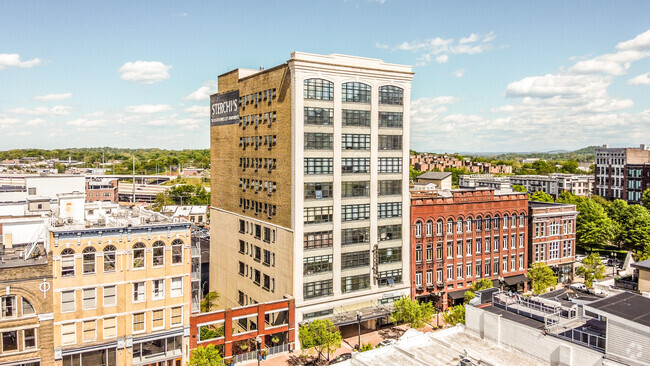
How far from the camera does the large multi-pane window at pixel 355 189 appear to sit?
180ft

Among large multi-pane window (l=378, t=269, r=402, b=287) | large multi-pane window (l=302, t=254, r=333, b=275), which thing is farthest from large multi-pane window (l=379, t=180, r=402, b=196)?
large multi-pane window (l=302, t=254, r=333, b=275)

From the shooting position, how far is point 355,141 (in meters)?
55.2

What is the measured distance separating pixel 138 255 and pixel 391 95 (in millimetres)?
34555

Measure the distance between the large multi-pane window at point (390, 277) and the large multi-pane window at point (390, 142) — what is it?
51.4 feet

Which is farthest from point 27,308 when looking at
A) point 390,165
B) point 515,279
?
point 515,279

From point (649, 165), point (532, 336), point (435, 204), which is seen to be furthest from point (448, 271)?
point (649, 165)

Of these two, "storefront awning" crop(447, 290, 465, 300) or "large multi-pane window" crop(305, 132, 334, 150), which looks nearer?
"large multi-pane window" crop(305, 132, 334, 150)

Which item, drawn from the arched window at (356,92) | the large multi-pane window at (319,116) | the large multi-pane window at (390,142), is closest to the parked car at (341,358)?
the large multi-pane window at (390,142)

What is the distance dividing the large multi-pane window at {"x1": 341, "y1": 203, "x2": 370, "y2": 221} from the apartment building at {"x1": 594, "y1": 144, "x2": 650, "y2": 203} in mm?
108879

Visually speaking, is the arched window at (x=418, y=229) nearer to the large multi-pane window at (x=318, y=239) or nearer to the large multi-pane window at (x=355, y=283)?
the large multi-pane window at (x=355, y=283)

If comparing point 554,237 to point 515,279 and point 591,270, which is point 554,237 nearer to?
point 591,270

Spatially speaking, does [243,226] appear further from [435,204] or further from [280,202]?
[435,204]

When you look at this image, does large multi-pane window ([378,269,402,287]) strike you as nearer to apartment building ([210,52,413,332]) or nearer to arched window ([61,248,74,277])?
apartment building ([210,52,413,332])

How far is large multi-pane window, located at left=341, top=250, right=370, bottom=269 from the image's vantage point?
5474 centimetres
